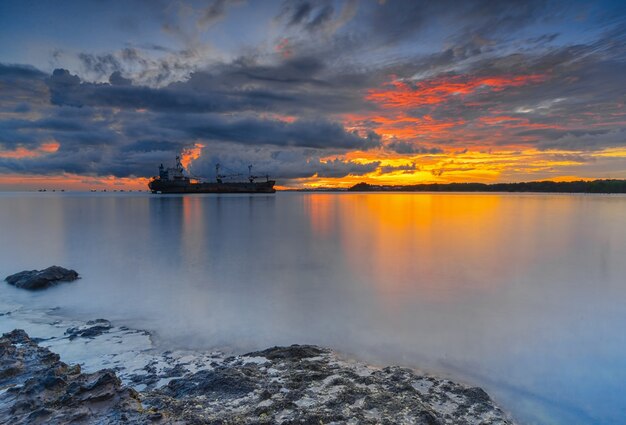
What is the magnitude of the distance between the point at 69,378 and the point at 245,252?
12553 mm

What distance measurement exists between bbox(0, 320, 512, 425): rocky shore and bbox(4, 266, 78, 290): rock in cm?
529

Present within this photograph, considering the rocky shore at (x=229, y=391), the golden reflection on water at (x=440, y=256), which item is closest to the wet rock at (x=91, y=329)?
the rocky shore at (x=229, y=391)

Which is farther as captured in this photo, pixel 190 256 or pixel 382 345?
pixel 190 256

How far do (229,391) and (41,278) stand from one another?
9334 mm

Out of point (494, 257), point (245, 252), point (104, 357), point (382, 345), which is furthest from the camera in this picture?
point (245, 252)

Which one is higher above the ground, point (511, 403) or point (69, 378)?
point (69, 378)

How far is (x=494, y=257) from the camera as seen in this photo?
50.1ft

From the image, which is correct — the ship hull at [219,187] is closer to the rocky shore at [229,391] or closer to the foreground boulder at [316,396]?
the rocky shore at [229,391]

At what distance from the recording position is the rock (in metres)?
10.4

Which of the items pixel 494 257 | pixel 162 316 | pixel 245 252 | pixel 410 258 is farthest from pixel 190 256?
pixel 494 257

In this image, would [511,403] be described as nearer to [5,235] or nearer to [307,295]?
[307,295]

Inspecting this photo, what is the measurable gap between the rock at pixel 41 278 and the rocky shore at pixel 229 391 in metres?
5.29

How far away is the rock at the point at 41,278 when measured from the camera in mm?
10430

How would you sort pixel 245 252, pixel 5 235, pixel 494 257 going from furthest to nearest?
pixel 5 235
pixel 245 252
pixel 494 257
